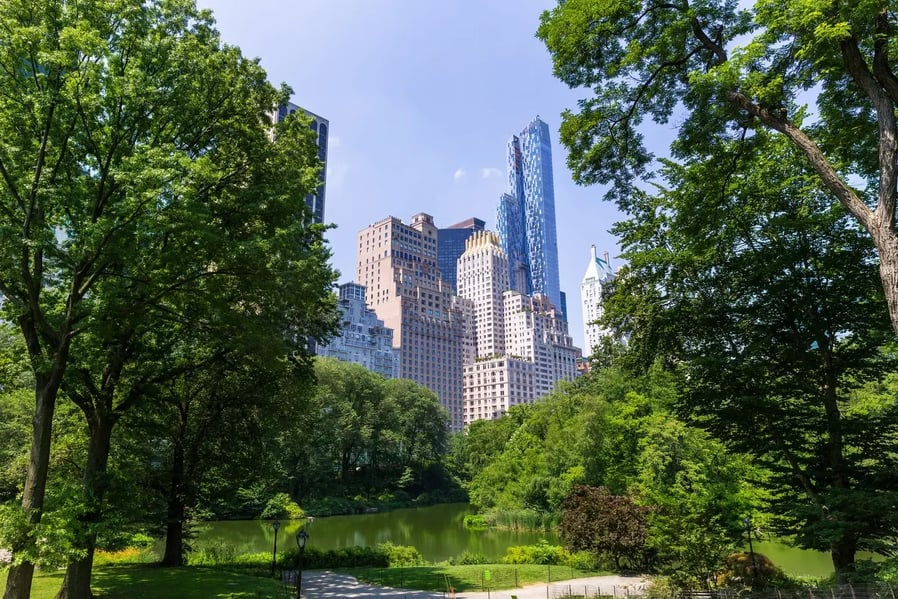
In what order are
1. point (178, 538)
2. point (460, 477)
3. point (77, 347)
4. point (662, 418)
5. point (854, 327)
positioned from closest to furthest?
1. point (77, 347)
2. point (854, 327)
3. point (178, 538)
4. point (662, 418)
5. point (460, 477)

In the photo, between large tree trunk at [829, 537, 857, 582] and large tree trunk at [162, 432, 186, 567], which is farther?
large tree trunk at [162, 432, 186, 567]

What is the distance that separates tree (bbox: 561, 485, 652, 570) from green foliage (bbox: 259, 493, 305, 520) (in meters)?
30.5

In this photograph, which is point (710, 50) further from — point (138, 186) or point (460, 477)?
point (460, 477)

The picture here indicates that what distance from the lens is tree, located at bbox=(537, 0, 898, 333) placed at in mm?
8617

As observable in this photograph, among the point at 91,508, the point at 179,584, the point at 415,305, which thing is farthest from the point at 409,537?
the point at 415,305

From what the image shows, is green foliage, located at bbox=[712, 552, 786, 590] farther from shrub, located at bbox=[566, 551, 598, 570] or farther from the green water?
the green water

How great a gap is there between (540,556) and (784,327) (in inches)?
526

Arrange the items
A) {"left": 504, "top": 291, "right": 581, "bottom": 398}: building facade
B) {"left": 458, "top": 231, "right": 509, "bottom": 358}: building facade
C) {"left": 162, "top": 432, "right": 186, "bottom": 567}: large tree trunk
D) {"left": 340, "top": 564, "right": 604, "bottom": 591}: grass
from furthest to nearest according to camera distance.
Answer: {"left": 458, "top": 231, "right": 509, "bottom": 358}: building facade
{"left": 504, "top": 291, "right": 581, "bottom": 398}: building facade
{"left": 162, "top": 432, "right": 186, "bottom": 567}: large tree trunk
{"left": 340, "top": 564, "right": 604, "bottom": 591}: grass

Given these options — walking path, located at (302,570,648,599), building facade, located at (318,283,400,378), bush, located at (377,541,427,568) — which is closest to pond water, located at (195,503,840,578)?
bush, located at (377,541,427,568)

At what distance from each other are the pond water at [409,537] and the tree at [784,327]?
38.1ft

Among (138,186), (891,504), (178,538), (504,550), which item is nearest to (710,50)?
(891,504)

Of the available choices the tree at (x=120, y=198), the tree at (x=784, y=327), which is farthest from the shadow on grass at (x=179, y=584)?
the tree at (x=784, y=327)

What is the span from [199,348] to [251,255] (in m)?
6.24

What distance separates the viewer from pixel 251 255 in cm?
1159
